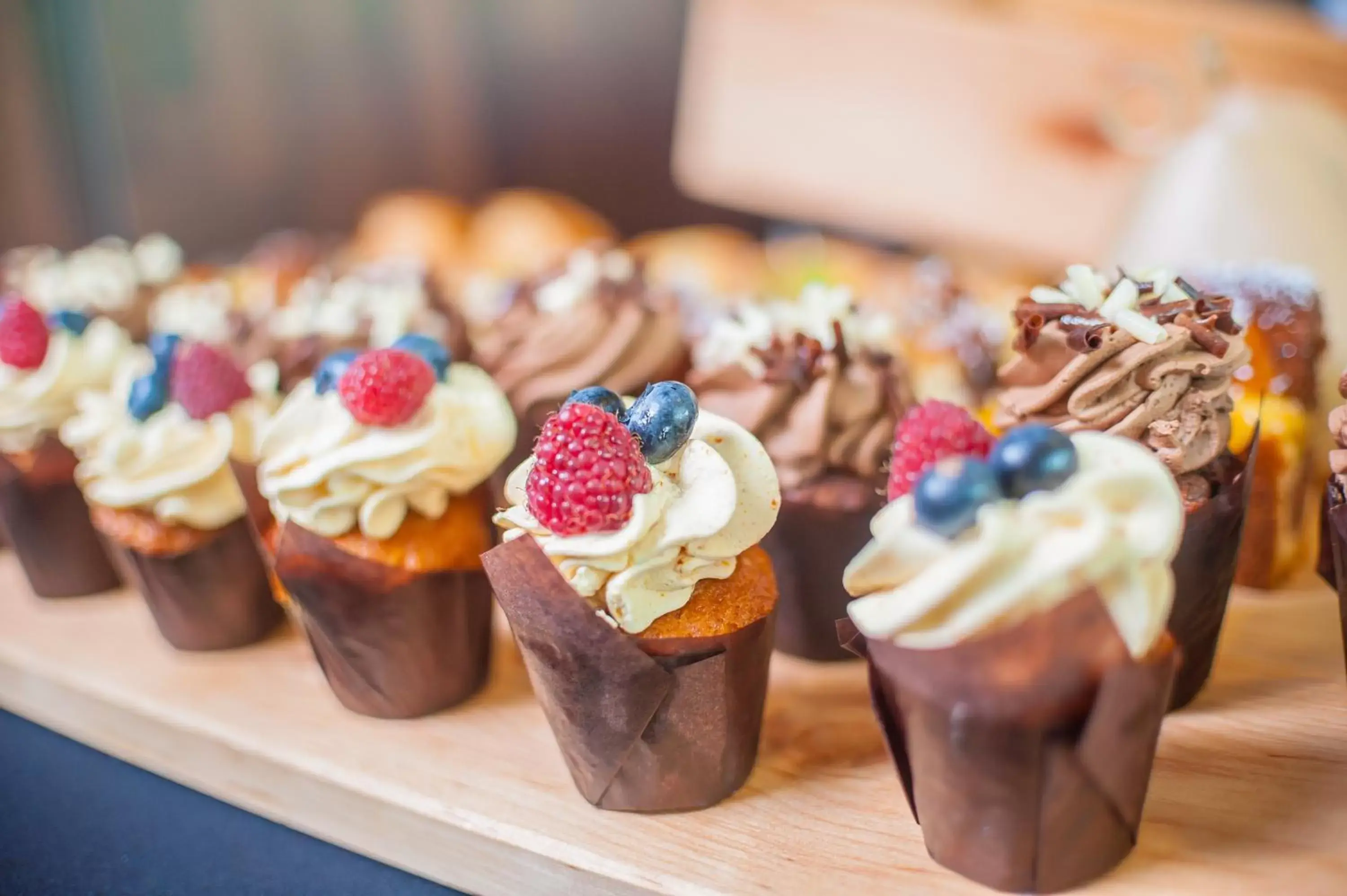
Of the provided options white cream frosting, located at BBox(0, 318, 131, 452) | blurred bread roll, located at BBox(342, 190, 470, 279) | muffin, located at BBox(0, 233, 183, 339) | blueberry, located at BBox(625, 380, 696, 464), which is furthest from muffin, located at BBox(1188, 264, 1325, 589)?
muffin, located at BBox(0, 233, 183, 339)

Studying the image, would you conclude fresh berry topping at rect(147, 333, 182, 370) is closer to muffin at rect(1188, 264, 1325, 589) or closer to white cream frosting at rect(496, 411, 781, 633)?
white cream frosting at rect(496, 411, 781, 633)

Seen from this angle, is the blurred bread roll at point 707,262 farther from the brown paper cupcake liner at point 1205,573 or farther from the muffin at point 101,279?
the brown paper cupcake liner at point 1205,573

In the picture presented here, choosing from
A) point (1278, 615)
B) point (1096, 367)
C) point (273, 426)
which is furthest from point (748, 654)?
point (1278, 615)

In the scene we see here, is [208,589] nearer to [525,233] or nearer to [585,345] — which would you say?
[585,345]

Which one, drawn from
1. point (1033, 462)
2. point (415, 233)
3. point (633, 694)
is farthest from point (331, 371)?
point (415, 233)

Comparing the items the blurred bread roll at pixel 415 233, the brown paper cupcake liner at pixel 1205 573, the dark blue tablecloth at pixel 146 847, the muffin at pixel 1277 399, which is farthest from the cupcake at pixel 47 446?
the muffin at pixel 1277 399

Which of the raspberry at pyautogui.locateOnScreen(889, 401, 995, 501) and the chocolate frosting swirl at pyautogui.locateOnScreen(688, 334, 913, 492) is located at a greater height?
the raspberry at pyautogui.locateOnScreen(889, 401, 995, 501)

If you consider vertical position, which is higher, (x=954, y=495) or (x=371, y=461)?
(x=954, y=495)
